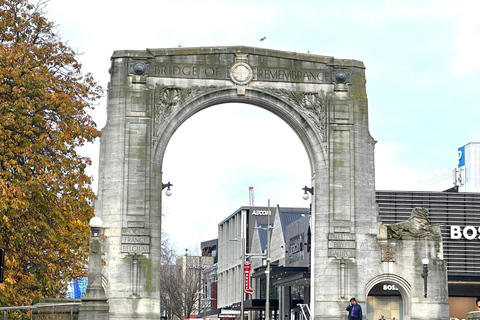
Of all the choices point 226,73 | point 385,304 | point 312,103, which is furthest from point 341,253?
point 385,304

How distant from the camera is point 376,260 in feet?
134

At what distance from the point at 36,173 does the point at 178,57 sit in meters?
14.7

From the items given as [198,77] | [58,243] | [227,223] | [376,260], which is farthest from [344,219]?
[227,223]

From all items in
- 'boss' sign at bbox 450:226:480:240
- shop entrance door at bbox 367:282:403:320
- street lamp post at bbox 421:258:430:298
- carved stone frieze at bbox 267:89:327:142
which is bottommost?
shop entrance door at bbox 367:282:403:320

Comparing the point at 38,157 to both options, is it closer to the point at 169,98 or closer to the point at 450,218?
the point at 169,98

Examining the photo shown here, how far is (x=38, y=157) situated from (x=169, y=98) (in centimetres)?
1461

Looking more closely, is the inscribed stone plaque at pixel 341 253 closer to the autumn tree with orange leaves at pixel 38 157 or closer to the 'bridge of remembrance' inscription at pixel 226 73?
the 'bridge of remembrance' inscription at pixel 226 73

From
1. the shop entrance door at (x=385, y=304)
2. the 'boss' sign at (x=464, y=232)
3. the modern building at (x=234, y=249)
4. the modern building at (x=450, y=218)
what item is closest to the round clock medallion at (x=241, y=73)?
the modern building at (x=450, y=218)

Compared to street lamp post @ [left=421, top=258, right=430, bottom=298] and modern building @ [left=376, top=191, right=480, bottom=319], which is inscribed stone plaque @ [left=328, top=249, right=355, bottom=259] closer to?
street lamp post @ [left=421, top=258, right=430, bottom=298]

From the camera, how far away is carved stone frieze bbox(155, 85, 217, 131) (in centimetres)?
4041

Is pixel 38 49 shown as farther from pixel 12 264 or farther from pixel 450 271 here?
pixel 450 271

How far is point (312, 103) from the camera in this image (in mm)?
41531

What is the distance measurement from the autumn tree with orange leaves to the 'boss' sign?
2770 centimetres

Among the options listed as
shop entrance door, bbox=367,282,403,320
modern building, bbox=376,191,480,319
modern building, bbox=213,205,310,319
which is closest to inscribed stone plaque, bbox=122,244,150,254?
modern building, bbox=213,205,310,319
